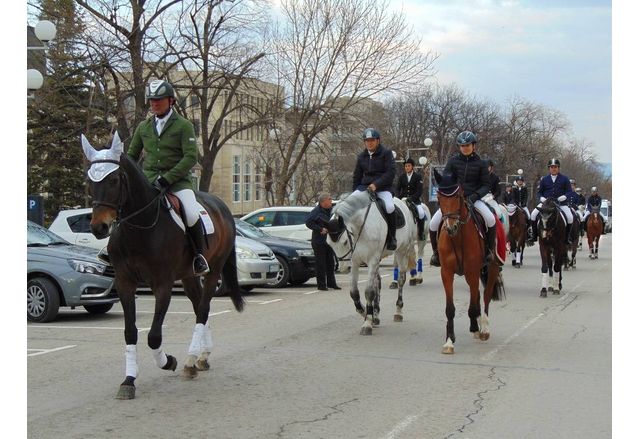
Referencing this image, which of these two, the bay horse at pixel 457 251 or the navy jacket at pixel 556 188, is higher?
the navy jacket at pixel 556 188

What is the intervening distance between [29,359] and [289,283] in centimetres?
1172

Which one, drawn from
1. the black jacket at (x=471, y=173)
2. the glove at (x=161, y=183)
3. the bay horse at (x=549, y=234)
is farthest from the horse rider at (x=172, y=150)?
the bay horse at (x=549, y=234)

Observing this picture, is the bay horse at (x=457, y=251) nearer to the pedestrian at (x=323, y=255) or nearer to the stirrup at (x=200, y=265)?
the stirrup at (x=200, y=265)

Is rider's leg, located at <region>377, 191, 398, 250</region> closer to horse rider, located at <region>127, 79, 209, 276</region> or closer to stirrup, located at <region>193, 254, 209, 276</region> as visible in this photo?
horse rider, located at <region>127, 79, 209, 276</region>

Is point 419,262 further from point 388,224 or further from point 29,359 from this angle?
point 29,359

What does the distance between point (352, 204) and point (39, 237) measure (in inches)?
242

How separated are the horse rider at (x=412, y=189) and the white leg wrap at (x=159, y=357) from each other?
390 inches

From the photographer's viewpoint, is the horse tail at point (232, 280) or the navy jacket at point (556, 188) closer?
the horse tail at point (232, 280)

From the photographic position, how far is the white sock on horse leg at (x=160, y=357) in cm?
905

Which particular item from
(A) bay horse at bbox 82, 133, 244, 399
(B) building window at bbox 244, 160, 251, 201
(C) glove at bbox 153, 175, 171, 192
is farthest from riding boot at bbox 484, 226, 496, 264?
(B) building window at bbox 244, 160, 251, 201

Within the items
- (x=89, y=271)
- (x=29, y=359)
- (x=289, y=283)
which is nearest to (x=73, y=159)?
(x=289, y=283)

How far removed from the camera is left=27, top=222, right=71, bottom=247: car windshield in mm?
15422

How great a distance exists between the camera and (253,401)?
27.0ft

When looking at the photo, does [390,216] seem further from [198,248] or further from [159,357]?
[159,357]
